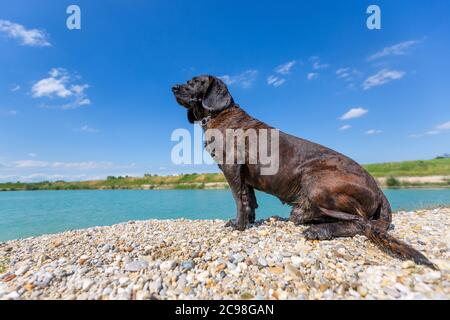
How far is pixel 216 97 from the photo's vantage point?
5.56 metres

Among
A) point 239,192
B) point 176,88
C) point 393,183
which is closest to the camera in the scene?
point 239,192

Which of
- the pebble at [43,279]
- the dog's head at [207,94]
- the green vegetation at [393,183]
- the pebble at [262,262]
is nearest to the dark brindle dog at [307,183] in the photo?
the dog's head at [207,94]

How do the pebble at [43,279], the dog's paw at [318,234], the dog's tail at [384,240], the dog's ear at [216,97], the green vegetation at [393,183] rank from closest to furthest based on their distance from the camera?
the pebble at [43,279] < the dog's tail at [384,240] < the dog's paw at [318,234] < the dog's ear at [216,97] < the green vegetation at [393,183]

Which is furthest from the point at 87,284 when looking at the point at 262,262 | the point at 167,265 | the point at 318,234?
the point at 318,234

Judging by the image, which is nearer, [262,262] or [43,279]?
[43,279]

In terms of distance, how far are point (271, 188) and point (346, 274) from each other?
7.51 feet

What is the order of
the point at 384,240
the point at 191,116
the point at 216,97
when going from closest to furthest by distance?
1. the point at 384,240
2. the point at 216,97
3. the point at 191,116

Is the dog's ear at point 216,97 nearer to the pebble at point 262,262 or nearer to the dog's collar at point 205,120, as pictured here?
the dog's collar at point 205,120

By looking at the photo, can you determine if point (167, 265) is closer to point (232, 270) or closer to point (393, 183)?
point (232, 270)

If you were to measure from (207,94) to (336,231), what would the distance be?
4.08 meters

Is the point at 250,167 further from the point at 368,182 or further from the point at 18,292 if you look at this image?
the point at 18,292

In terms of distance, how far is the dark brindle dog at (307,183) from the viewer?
13.9 feet

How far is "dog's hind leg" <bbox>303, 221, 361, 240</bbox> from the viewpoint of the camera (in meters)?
4.22

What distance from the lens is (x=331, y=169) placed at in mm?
4492
